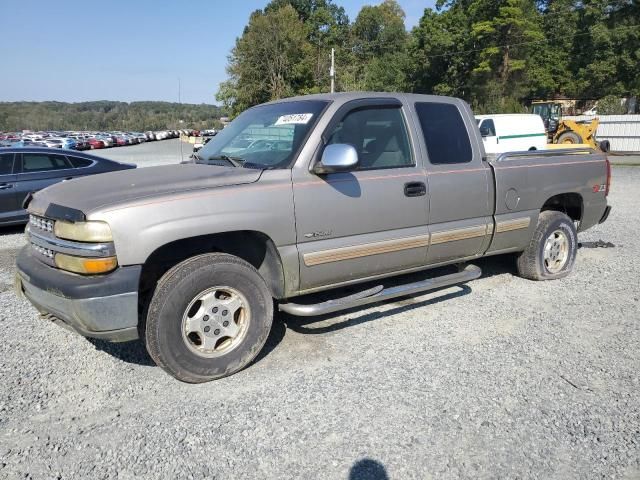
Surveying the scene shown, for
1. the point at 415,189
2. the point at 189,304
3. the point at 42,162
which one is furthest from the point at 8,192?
the point at 415,189

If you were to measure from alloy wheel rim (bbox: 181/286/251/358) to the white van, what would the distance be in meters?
16.0

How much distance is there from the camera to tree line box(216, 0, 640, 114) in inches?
1699

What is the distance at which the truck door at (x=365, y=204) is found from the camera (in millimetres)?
3662

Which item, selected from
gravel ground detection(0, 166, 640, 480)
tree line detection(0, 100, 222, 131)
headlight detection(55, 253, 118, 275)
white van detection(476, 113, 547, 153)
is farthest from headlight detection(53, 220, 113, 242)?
tree line detection(0, 100, 222, 131)

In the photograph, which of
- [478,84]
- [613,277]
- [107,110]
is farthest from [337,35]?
[107,110]

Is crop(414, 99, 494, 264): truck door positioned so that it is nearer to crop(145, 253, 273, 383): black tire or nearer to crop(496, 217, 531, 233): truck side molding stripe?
crop(496, 217, 531, 233): truck side molding stripe

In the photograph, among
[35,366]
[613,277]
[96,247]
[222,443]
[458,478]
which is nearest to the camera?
[458,478]

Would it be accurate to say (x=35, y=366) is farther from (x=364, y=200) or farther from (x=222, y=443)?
(x=364, y=200)

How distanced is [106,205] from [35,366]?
5.00 ft

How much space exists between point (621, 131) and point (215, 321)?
29.7 m

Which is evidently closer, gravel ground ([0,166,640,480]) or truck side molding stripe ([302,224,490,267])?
gravel ground ([0,166,640,480])

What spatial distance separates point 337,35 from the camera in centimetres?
7888

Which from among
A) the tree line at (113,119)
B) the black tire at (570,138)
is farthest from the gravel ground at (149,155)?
the tree line at (113,119)

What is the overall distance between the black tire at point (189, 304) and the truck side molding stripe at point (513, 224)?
2.46 m
